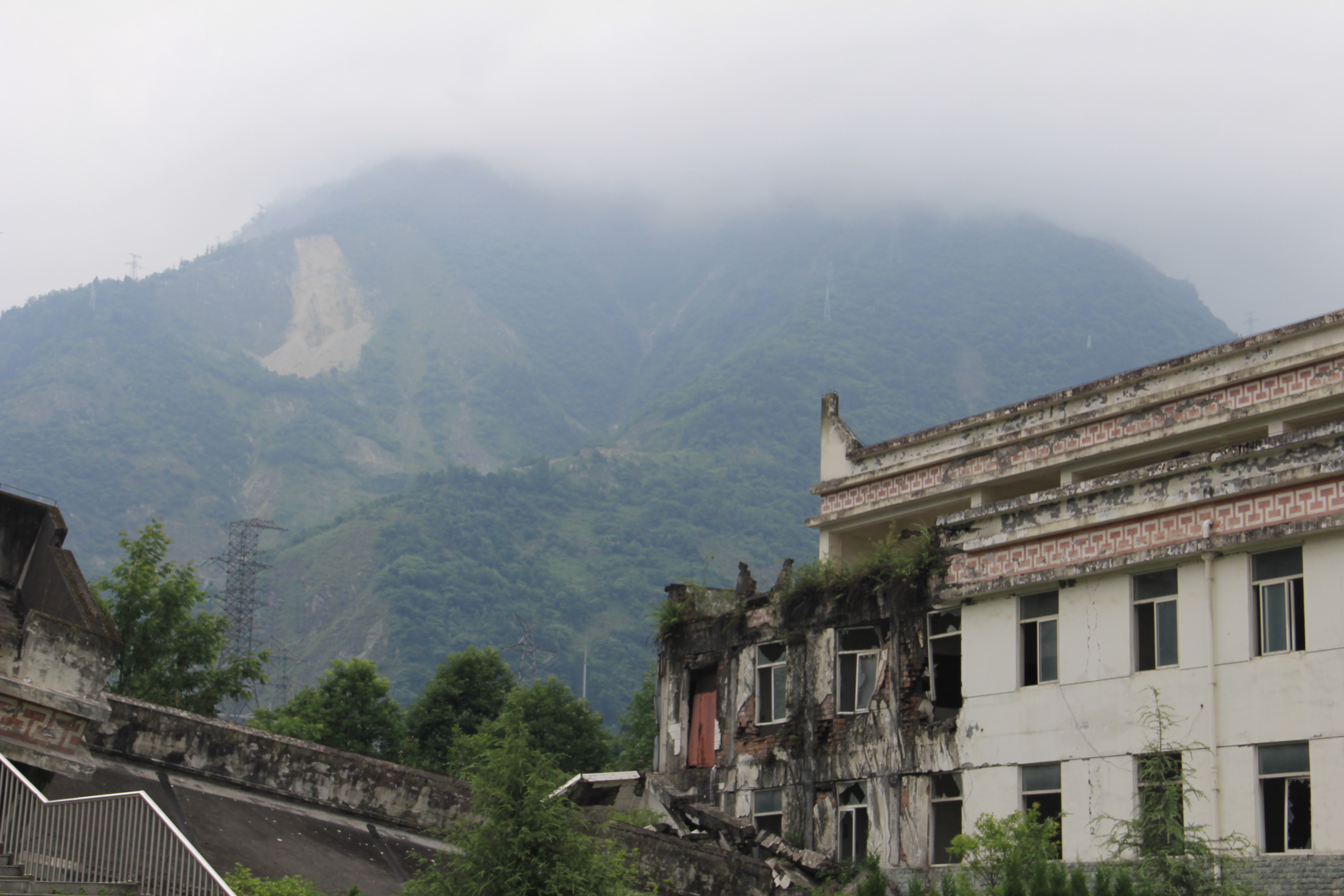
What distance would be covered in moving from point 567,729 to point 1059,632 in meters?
42.4

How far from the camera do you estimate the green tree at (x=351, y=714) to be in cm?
5584

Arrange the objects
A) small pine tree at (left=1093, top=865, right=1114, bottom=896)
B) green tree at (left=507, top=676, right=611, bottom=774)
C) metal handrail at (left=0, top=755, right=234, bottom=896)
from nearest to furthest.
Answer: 1. metal handrail at (left=0, top=755, right=234, bottom=896)
2. small pine tree at (left=1093, top=865, right=1114, bottom=896)
3. green tree at (left=507, top=676, right=611, bottom=774)

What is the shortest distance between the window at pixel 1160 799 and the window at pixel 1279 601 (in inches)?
96.7

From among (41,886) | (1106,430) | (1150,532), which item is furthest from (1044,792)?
(41,886)

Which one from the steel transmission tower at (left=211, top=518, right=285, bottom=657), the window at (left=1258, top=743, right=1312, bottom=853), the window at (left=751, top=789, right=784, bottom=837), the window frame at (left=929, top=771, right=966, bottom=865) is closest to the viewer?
the window at (left=1258, top=743, right=1312, bottom=853)

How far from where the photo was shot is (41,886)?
15961mm

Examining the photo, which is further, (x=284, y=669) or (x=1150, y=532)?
(x=284, y=669)

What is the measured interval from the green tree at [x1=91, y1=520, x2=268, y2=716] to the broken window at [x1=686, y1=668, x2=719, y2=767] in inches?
647

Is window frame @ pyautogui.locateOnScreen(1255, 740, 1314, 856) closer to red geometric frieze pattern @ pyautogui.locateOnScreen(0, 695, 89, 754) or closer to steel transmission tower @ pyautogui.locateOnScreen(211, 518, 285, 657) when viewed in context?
red geometric frieze pattern @ pyautogui.locateOnScreen(0, 695, 89, 754)

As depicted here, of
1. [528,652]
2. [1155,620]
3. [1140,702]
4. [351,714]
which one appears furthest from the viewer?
[528,652]

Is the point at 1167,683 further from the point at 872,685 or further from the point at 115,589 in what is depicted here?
the point at 115,589

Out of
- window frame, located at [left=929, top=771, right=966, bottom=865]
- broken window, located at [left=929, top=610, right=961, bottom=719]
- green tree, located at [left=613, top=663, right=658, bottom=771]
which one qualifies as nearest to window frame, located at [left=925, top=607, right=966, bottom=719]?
broken window, located at [left=929, top=610, right=961, bottom=719]

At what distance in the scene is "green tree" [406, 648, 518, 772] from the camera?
200 ft

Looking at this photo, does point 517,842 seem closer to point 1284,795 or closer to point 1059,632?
point 1284,795
